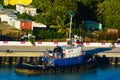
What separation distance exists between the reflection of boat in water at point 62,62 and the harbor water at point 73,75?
68 cm

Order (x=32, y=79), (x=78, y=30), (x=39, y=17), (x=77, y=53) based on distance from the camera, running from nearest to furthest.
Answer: (x=32, y=79)
(x=77, y=53)
(x=78, y=30)
(x=39, y=17)

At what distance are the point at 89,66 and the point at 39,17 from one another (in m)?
24.8

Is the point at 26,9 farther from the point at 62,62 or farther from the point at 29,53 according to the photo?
the point at 62,62

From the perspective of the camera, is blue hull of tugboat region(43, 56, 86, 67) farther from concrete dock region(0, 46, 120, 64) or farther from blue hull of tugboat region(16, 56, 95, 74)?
concrete dock region(0, 46, 120, 64)

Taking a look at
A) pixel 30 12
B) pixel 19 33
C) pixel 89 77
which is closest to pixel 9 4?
pixel 30 12

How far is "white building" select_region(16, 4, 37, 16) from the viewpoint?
4124 inches

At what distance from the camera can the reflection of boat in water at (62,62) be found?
7031 centimetres

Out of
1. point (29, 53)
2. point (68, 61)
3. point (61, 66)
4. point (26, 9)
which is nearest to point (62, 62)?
point (61, 66)

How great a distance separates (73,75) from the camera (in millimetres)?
71438

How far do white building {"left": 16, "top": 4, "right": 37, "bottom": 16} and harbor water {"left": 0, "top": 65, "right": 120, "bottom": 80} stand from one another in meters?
31.4

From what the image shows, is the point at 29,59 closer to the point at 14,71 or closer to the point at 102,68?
the point at 14,71

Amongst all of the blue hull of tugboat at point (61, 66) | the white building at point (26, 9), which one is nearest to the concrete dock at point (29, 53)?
the blue hull of tugboat at point (61, 66)

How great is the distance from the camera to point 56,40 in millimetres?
84500

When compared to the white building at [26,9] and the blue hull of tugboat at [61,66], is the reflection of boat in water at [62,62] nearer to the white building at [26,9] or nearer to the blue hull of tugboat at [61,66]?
the blue hull of tugboat at [61,66]
